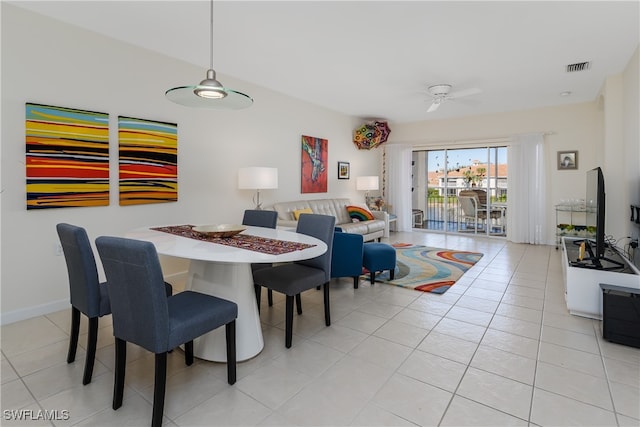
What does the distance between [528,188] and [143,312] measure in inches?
265

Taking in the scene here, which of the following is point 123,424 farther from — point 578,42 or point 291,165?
point 578,42

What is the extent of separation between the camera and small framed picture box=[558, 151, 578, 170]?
5914 millimetres

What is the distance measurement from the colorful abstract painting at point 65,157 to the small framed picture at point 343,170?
4272 millimetres

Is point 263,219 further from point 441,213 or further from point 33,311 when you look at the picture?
point 441,213

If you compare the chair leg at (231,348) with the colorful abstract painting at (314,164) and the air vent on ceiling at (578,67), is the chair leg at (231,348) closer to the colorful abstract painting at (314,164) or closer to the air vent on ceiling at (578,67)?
the colorful abstract painting at (314,164)

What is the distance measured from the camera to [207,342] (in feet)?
7.40

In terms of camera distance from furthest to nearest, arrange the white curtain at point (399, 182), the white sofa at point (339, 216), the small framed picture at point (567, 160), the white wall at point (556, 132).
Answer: the white curtain at point (399, 182), the small framed picture at point (567, 160), the white wall at point (556, 132), the white sofa at point (339, 216)

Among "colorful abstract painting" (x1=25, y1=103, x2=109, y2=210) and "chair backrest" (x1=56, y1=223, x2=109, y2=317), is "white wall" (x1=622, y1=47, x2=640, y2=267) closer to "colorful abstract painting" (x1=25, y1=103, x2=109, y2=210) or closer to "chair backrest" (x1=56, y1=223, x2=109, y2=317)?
"chair backrest" (x1=56, y1=223, x2=109, y2=317)

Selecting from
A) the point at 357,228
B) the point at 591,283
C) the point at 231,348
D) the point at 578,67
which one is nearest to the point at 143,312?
the point at 231,348

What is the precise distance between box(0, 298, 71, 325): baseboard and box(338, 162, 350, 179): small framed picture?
4.84m

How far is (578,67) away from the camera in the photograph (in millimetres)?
4082

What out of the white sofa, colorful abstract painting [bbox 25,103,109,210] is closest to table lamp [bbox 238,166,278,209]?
the white sofa

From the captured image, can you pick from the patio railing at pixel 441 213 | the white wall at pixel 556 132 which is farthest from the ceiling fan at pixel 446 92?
the patio railing at pixel 441 213

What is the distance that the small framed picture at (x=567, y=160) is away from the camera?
19.4ft
